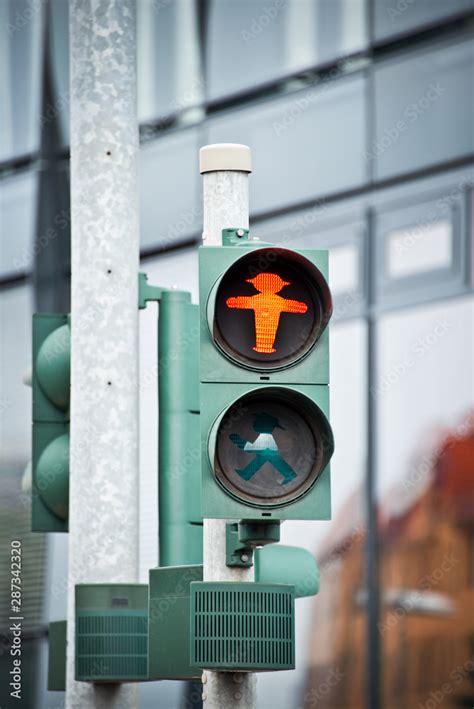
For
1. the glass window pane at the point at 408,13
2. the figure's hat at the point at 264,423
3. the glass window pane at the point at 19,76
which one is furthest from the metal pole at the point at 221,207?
the glass window pane at the point at 19,76

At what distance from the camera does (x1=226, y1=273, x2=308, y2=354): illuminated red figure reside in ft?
15.7

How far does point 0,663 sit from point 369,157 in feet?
21.2

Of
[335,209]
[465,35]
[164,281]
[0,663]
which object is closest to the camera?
[465,35]

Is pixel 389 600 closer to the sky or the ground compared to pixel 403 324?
closer to the ground

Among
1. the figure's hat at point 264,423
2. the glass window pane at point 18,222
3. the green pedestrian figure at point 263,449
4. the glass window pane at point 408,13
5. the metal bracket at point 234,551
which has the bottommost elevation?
the metal bracket at point 234,551

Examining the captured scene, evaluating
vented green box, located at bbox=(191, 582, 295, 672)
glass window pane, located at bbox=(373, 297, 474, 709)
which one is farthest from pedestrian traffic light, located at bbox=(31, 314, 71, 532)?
glass window pane, located at bbox=(373, 297, 474, 709)

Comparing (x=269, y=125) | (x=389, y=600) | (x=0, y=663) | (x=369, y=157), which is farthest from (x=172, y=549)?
(x=0, y=663)

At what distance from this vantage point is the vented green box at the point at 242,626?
4996mm

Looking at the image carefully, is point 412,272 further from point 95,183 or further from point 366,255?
point 95,183

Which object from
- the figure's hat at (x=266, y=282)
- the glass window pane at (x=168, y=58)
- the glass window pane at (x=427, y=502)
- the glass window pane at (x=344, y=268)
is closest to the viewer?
the figure's hat at (x=266, y=282)

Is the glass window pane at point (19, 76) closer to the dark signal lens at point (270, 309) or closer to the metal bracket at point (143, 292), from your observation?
the metal bracket at point (143, 292)

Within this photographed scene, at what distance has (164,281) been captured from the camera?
15391 mm

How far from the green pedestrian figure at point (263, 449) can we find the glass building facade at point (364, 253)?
25.1ft

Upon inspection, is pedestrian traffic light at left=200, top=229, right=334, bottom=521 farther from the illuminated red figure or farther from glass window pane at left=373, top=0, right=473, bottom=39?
glass window pane at left=373, top=0, right=473, bottom=39
